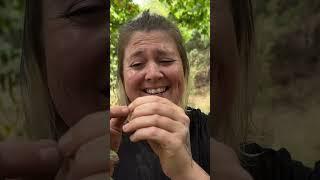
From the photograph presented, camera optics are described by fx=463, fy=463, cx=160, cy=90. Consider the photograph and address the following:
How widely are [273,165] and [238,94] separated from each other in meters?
0.19

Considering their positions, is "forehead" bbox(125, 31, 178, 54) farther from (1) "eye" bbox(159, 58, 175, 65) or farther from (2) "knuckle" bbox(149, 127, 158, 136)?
(2) "knuckle" bbox(149, 127, 158, 136)

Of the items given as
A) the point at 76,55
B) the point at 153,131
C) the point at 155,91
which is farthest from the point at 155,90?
the point at 76,55

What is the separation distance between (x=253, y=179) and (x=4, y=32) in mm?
690

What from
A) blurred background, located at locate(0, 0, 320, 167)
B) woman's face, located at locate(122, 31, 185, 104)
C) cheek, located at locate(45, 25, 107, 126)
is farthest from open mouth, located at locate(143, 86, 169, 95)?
blurred background, located at locate(0, 0, 320, 167)

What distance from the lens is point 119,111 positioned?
1041mm

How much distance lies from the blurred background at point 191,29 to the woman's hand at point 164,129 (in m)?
0.08

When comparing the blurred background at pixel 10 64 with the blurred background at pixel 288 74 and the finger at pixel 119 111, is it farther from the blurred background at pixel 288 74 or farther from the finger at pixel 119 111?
the blurred background at pixel 288 74

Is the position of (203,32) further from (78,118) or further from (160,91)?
(78,118)

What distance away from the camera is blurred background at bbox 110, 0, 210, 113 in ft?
3.58

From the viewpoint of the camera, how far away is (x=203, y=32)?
1.11m

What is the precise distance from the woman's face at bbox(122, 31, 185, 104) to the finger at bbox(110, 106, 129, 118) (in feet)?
0.12

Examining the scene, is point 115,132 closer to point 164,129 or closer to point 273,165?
point 164,129

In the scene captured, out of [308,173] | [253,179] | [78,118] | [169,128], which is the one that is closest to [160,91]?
[169,128]

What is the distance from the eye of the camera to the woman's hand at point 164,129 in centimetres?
100
